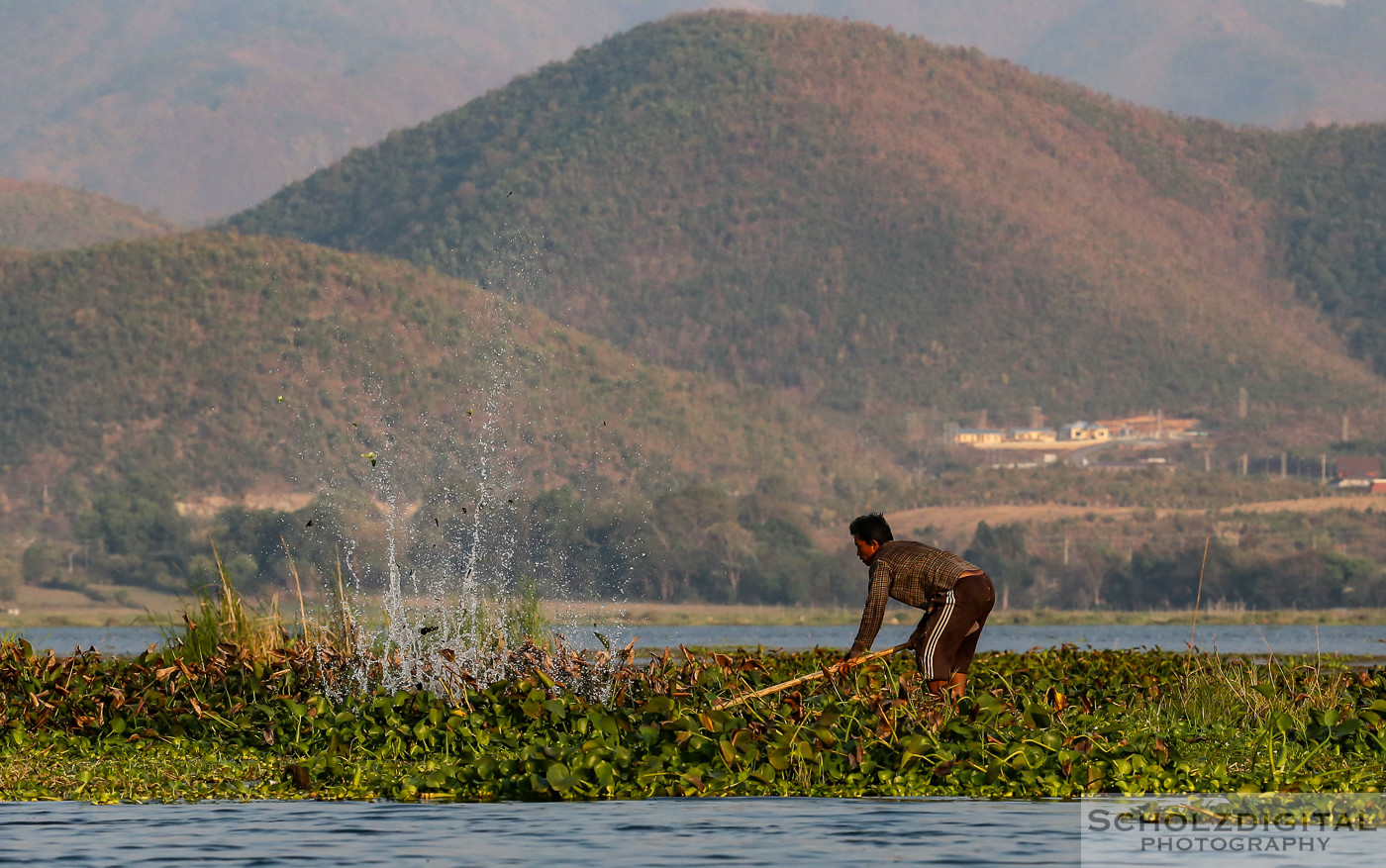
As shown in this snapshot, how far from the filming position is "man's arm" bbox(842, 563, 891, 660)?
15.8 m

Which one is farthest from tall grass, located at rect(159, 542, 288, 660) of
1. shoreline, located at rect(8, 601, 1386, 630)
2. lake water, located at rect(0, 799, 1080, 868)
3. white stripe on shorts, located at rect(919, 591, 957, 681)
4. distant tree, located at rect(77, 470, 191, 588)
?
distant tree, located at rect(77, 470, 191, 588)

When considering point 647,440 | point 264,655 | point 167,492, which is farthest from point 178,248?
point 264,655

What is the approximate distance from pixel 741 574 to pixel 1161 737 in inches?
4765

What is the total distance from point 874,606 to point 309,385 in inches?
4904

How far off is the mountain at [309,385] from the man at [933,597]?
107158 mm

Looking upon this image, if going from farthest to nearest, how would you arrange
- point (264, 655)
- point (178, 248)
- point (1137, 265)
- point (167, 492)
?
point (1137, 265), point (178, 248), point (167, 492), point (264, 655)

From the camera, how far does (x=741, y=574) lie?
5374 inches

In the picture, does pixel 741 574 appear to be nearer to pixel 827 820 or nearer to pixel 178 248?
pixel 178 248

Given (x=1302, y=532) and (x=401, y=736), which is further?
(x=1302, y=532)

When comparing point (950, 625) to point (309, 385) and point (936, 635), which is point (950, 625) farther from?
point (309, 385)

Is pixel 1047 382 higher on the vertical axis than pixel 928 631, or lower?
higher

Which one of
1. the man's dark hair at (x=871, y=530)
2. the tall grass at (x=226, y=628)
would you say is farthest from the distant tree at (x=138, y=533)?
the man's dark hair at (x=871, y=530)

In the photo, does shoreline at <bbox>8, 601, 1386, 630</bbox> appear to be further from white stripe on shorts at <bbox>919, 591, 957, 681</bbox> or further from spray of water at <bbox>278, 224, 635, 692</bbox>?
white stripe on shorts at <bbox>919, 591, 957, 681</bbox>

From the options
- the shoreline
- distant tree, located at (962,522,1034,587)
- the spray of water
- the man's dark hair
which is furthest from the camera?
distant tree, located at (962,522,1034,587)
